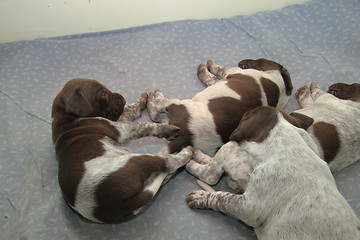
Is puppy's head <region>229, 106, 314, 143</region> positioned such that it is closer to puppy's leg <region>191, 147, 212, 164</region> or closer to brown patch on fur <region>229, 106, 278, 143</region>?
brown patch on fur <region>229, 106, 278, 143</region>

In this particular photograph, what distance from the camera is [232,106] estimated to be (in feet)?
11.1

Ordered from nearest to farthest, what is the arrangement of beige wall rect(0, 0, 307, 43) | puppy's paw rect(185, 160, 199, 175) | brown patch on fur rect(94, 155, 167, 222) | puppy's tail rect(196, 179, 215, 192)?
1. brown patch on fur rect(94, 155, 167, 222)
2. puppy's tail rect(196, 179, 215, 192)
3. puppy's paw rect(185, 160, 199, 175)
4. beige wall rect(0, 0, 307, 43)

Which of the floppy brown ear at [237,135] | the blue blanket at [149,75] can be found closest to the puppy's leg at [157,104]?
the blue blanket at [149,75]

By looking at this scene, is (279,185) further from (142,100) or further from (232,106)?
(142,100)

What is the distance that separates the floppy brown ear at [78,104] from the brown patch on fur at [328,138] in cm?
237

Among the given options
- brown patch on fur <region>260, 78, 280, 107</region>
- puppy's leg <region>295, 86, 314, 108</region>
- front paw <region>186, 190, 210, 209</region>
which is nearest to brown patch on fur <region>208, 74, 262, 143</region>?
brown patch on fur <region>260, 78, 280, 107</region>

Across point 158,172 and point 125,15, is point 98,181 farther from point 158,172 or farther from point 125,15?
point 125,15

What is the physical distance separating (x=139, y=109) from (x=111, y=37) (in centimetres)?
186

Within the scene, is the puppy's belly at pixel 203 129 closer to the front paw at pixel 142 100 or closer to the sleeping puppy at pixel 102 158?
the sleeping puppy at pixel 102 158

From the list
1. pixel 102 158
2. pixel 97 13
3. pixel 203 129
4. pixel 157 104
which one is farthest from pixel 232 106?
pixel 97 13

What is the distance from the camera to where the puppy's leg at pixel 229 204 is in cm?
276

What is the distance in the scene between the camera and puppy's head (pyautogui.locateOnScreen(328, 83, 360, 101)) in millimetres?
3967

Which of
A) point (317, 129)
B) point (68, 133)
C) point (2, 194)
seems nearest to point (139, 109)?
point (68, 133)

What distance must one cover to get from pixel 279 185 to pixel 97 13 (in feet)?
14.1
